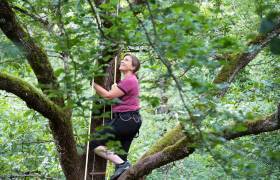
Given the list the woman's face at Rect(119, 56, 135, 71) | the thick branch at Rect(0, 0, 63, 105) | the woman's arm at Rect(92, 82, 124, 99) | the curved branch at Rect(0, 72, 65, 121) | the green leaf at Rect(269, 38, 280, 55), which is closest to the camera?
the green leaf at Rect(269, 38, 280, 55)

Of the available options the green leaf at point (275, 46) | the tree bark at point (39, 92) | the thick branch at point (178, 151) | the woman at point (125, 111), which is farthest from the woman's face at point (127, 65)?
the green leaf at point (275, 46)

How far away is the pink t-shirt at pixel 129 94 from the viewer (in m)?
3.92

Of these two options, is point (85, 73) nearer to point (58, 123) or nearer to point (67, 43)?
point (67, 43)

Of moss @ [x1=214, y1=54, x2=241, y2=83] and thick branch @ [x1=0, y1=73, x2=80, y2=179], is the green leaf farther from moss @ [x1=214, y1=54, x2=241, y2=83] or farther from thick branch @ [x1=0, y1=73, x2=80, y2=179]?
moss @ [x1=214, y1=54, x2=241, y2=83]

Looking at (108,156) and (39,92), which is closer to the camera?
(39,92)

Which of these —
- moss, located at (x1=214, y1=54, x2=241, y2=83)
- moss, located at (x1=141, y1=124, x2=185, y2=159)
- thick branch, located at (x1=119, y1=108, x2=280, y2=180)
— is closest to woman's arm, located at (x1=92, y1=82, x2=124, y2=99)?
thick branch, located at (x1=119, y1=108, x2=280, y2=180)

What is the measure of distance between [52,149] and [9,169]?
1.92ft

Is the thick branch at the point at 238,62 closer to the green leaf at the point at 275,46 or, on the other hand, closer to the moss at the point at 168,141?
the moss at the point at 168,141

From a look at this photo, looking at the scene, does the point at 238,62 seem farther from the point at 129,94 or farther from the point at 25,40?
the point at 25,40

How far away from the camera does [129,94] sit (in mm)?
3990

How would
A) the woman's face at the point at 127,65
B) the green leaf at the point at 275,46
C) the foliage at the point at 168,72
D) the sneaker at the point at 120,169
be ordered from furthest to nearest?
1. the sneaker at the point at 120,169
2. the woman's face at the point at 127,65
3. the foliage at the point at 168,72
4. the green leaf at the point at 275,46

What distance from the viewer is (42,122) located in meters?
6.02

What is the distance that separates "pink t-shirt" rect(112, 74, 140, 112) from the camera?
392 centimetres

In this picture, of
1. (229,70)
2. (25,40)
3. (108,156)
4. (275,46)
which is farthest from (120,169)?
(275,46)
